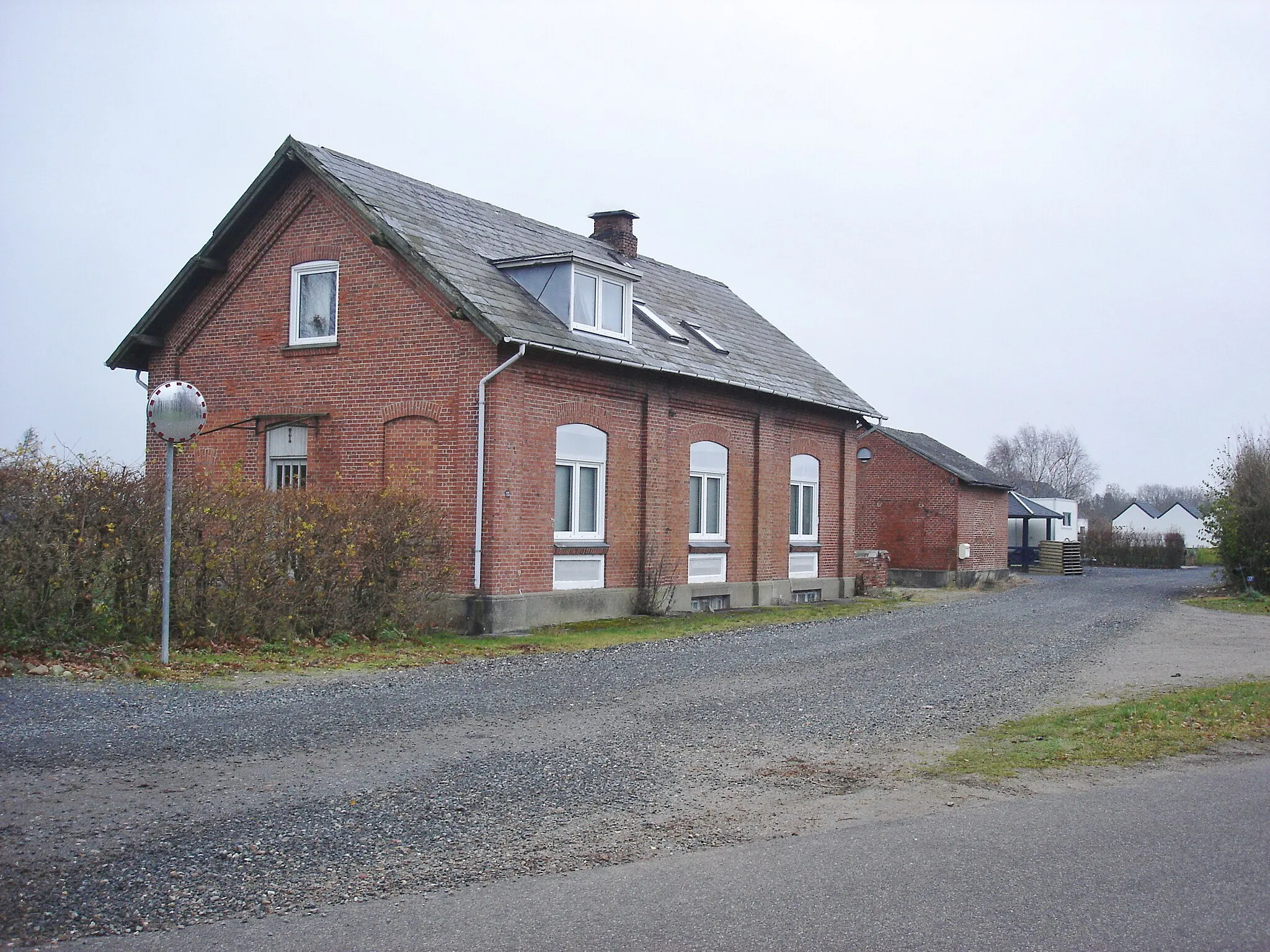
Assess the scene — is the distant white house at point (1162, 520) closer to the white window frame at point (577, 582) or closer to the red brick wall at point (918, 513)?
the red brick wall at point (918, 513)

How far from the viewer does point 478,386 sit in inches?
655

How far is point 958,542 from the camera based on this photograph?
1415 inches

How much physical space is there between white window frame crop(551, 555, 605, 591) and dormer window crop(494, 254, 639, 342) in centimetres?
376

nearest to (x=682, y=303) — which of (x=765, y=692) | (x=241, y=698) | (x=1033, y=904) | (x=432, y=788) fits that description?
(x=765, y=692)

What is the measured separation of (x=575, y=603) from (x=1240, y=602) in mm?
17201

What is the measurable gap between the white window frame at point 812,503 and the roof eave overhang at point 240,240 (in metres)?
10.3

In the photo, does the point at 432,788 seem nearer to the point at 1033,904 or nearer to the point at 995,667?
the point at 1033,904

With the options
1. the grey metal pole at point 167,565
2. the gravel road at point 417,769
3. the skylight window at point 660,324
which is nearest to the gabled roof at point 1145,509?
the skylight window at point 660,324

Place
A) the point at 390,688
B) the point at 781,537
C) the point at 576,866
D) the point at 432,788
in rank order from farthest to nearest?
the point at 781,537 < the point at 390,688 < the point at 432,788 < the point at 576,866

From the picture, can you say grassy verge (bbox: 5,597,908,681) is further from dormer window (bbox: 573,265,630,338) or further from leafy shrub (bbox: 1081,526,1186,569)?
leafy shrub (bbox: 1081,526,1186,569)

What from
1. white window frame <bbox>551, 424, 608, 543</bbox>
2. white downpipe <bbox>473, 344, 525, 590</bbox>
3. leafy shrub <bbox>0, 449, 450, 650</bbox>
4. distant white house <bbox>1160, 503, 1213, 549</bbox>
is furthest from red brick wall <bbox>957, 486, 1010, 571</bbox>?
distant white house <bbox>1160, 503, 1213, 549</bbox>

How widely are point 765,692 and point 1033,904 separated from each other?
6.32 meters

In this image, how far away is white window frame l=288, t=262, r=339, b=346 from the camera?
728 inches

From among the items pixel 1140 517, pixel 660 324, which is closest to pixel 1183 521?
pixel 1140 517
